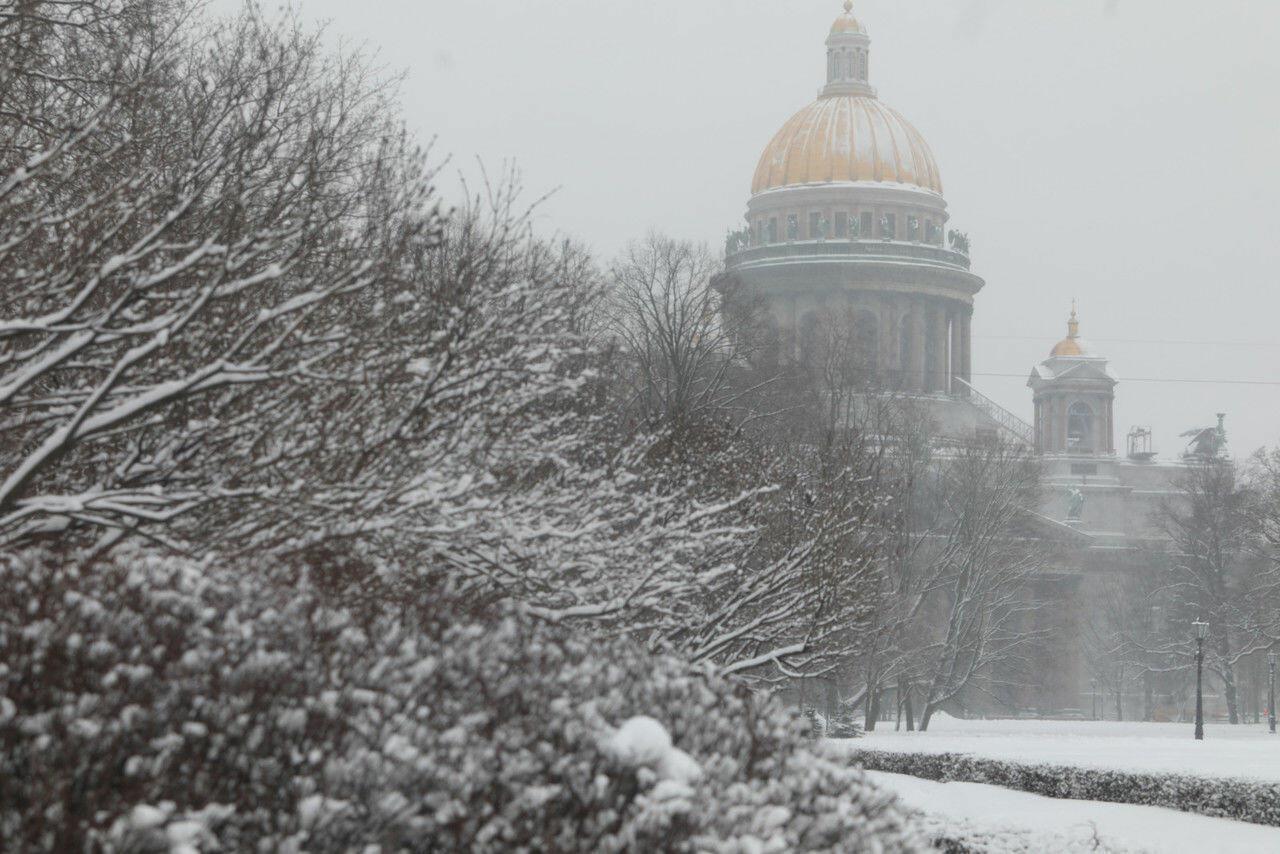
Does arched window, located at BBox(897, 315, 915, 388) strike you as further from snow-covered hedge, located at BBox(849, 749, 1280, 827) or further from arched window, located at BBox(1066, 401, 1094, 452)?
snow-covered hedge, located at BBox(849, 749, 1280, 827)

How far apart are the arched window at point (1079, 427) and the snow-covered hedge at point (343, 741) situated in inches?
3495

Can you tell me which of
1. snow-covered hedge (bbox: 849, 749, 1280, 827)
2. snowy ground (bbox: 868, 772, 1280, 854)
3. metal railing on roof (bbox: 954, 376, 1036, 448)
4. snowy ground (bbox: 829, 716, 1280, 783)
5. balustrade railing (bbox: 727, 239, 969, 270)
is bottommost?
snowy ground (bbox: 868, 772, 1280, 854)

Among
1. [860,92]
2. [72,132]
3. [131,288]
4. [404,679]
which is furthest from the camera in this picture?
[860,92]

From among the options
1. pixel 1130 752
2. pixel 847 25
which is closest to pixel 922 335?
pixel 847 25

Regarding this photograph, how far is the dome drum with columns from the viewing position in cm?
9256

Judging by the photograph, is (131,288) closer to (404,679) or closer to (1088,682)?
(404,679)

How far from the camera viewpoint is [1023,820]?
17.0 m

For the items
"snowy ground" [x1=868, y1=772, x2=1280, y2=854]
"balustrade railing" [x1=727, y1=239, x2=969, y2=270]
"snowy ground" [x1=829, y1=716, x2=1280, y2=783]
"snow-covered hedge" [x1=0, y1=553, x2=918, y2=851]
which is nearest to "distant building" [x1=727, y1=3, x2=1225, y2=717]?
"balustrade railing" [x1=727, y1=239, x2=969, y2=270]

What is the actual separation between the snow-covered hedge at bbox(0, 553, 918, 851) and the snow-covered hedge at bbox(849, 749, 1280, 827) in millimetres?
9841

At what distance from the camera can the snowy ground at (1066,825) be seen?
1377 cm

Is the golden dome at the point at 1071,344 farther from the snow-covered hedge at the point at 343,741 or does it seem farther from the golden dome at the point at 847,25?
the snow-covered hedge at the point at 343,741

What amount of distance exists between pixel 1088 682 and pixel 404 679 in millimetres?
77278

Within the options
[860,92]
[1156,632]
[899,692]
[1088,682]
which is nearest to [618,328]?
[899,692]

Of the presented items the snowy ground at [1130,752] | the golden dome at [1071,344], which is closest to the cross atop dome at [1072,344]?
the golden dome at [1071,344]
